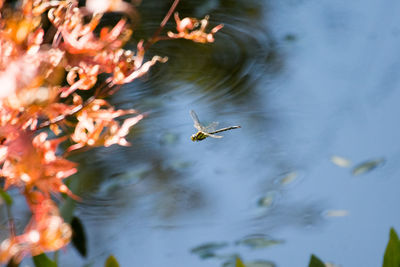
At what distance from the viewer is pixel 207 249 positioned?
1266mm

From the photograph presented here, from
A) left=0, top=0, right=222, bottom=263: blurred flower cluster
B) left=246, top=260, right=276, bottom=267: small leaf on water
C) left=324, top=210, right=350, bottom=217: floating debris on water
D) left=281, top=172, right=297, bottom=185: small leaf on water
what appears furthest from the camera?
left=281, top=172, right=297, bottom=185: small leaf on water

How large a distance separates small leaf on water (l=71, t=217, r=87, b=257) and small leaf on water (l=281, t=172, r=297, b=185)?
56 cm

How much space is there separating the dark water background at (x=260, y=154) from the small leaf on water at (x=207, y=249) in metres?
0.01

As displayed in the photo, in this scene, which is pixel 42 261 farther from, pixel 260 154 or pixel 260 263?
pixel 260 154

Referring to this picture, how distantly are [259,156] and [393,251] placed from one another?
679 millimetres

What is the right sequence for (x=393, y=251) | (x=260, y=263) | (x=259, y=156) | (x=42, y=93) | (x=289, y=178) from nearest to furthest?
(x=42, y=93) → (x=393, y=251) → (x=260, y=263) → (x=289, y=178) → (x=259, y=156)

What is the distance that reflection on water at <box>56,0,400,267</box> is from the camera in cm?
129

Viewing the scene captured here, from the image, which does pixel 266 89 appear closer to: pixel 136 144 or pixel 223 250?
pixel 136 144

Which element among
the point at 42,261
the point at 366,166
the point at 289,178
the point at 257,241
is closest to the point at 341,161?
the point at 366,166

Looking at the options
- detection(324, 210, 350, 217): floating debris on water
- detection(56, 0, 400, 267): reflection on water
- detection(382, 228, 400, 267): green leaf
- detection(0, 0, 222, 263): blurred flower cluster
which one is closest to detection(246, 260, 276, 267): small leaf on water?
detection(56, 0, 400, 267): reflection on water

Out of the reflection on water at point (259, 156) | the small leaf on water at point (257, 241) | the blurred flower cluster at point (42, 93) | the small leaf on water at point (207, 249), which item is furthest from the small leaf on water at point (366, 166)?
the blurred flower cluster at point (42, 93)

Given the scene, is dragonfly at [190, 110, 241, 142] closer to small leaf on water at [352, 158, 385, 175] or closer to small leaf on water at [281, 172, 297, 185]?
small leaf on water at [281, 172, 297, 185]

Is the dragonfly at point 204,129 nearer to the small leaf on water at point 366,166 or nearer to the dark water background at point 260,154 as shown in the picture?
the dark water background at point 260,154

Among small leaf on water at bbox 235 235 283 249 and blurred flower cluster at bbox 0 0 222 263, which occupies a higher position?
small leaf on water at bbox 235 235 283 249
